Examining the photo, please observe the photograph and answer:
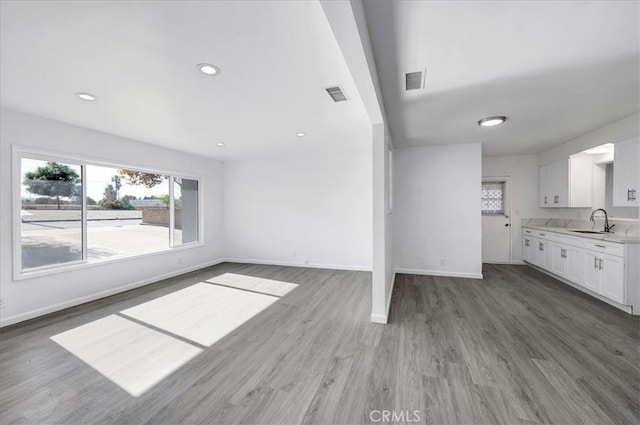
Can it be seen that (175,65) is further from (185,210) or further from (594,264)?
(594,264)

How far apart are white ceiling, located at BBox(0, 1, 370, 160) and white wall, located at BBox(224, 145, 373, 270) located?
1.83 meters

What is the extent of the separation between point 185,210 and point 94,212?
1.69m

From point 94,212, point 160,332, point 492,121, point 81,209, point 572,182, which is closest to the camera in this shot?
point 160,332

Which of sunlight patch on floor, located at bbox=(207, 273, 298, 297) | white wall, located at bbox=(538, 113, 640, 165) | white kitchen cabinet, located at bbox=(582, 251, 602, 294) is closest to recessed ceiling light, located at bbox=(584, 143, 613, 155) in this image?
white wall, located at bbox=(538, 113, 640, 165)

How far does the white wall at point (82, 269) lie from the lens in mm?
2916

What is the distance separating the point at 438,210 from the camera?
16.0ft

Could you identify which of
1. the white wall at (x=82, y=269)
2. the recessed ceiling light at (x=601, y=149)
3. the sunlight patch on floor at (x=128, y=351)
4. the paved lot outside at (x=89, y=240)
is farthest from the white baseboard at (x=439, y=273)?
the paved lot outside at (x=89, y=240)

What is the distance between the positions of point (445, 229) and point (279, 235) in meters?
3.60

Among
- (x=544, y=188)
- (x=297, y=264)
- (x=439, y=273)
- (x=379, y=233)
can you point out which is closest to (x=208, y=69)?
(x=379, y=233)

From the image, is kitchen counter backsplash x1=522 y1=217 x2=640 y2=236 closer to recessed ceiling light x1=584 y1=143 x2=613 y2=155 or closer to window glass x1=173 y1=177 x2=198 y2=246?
recessed ceiling light x1=584 y1=143 x2=613 y2=155

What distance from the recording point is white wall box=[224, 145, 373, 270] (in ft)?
17.3

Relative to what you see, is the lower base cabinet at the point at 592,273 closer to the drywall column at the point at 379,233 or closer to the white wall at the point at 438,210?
the white wall at the point at 438,210

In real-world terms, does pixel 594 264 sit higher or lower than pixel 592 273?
higher

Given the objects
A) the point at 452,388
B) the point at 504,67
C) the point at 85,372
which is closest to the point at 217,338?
the point at 85,372
